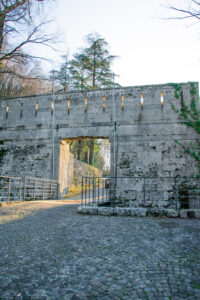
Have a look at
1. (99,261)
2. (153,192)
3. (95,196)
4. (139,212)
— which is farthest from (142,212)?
(99,261)

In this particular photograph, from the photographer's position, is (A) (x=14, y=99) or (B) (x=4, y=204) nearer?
(B) (x=4, y=204)

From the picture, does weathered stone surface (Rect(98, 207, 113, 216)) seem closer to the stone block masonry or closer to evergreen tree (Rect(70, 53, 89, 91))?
the stone block masonry

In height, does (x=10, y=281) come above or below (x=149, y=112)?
below

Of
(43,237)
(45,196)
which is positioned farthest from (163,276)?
(45,196)

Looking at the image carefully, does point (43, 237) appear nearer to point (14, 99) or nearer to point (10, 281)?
point (10, 281)

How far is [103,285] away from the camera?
8.45 feet

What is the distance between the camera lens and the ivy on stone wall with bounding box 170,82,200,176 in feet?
32.4

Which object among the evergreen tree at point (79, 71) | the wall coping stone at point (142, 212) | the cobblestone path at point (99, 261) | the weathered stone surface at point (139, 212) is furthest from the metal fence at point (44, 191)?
the evergreen tree at point (79, 71)

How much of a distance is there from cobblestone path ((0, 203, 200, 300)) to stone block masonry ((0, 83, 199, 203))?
→ 4954 mm

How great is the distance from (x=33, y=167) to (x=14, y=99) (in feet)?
14.0

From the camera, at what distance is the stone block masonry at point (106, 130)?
10.2m

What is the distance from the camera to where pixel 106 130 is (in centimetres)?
1098

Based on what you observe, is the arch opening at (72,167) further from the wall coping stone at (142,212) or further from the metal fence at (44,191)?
the wall coping stone at (142,212)

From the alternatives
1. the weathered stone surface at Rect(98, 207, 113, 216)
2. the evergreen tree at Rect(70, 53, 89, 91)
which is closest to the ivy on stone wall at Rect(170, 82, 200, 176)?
the weathered stone surface at Rect(98, 207, 113, 216)
